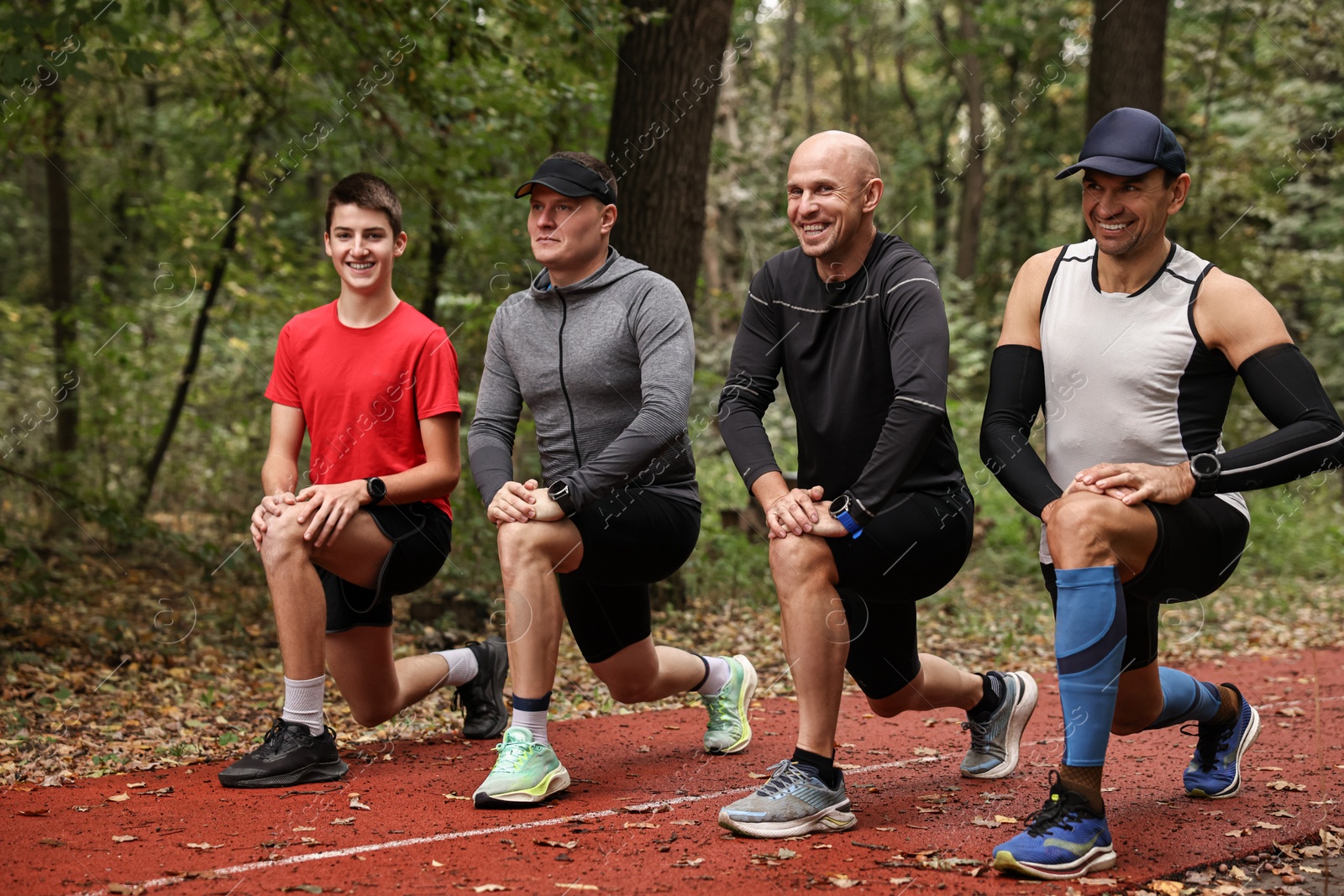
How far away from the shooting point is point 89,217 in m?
14.6

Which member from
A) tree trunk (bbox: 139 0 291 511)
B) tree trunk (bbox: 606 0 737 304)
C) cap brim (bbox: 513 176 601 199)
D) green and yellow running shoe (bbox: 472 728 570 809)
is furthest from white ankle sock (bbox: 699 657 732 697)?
tree trunk (bbox: 139 0 291 511)

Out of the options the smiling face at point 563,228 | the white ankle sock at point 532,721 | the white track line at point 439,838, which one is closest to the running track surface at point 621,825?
the white track line at point 439,838

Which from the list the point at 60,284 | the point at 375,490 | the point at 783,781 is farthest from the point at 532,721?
the point at 60,284

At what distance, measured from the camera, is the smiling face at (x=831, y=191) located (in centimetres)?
407

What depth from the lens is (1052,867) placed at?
3369mm

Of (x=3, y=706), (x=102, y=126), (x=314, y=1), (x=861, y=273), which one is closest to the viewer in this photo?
(x=861, y=273)

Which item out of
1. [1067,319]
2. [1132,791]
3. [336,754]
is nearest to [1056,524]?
[1067,319]

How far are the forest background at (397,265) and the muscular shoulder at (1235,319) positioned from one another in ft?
13.0

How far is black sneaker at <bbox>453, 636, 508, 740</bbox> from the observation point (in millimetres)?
5516

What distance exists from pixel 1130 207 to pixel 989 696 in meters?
1.97

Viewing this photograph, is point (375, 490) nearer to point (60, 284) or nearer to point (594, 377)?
point (594, 377)

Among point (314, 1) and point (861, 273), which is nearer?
point (861, 273)

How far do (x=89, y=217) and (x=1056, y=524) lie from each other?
550 inches

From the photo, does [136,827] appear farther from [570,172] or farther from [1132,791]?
[1132,791]
